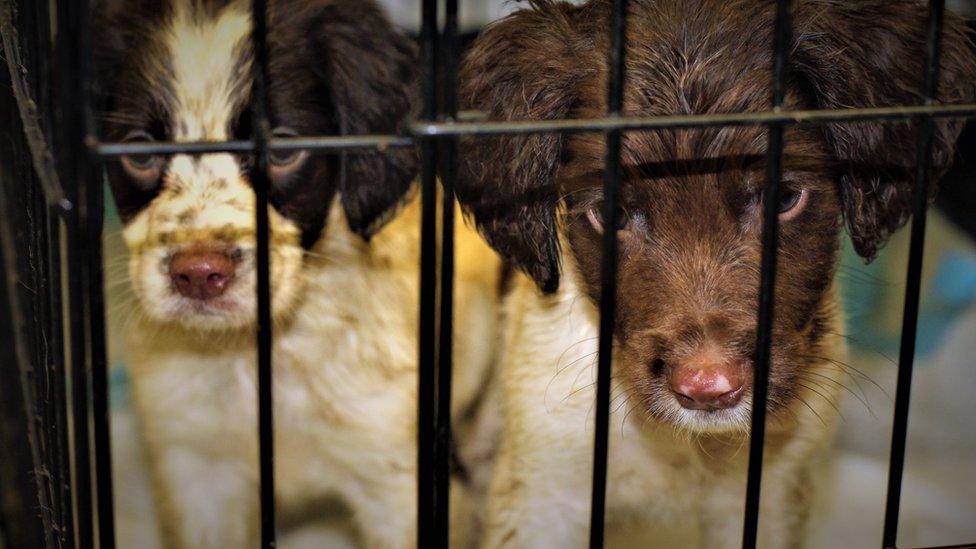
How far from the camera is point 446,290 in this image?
1266 mm

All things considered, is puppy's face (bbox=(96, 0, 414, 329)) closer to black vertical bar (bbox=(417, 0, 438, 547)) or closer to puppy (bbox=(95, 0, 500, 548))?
puppy (bbox=(95, 0, 500, 548))

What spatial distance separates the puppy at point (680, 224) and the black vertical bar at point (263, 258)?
67 cm

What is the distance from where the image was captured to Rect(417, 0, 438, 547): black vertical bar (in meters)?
1.18

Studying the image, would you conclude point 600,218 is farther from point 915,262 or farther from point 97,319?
point 97,319

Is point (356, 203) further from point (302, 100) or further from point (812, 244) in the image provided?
point (812, 244)

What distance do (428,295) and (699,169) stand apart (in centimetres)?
76

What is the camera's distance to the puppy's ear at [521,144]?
1.98 metres

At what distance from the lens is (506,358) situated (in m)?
2.30

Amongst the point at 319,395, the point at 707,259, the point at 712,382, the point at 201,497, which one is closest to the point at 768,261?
the point at 712,382

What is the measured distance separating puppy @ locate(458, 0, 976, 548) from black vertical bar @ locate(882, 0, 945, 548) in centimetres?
28

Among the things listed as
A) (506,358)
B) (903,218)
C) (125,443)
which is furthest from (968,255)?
(125,443)

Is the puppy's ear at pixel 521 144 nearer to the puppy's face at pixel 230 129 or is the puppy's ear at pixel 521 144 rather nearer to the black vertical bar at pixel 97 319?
the puppy's face at pixel 230 129

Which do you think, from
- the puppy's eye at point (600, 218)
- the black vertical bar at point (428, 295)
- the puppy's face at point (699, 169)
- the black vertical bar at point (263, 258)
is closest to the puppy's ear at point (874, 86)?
the puppy's face at point (699, 169)

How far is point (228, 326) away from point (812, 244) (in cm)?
112
